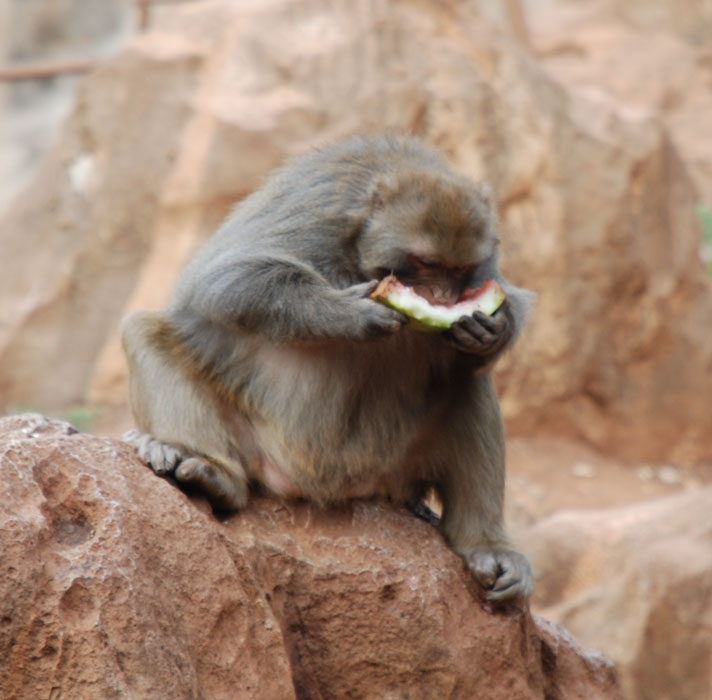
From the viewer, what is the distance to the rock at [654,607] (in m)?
7.95

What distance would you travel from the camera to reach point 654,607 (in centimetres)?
792

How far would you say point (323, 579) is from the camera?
4.57 m

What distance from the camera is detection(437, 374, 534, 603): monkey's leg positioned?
5117 mm

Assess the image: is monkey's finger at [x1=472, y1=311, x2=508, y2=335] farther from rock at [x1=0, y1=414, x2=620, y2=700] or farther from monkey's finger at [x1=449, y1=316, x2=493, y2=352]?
rock at [x1=0, y1=414, x2=620, y2=700]

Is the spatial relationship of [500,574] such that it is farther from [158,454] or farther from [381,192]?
[381,192]

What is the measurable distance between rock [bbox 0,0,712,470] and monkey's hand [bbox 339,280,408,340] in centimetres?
662

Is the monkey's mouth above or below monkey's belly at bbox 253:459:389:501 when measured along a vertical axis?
above

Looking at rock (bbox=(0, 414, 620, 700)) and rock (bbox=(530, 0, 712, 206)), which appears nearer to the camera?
rock (bbox=(0, 414, 620, 700))

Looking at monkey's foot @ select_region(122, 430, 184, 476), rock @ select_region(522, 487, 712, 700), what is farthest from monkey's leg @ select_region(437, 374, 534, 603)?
rock @ select_region(522, 487, 712, 700)

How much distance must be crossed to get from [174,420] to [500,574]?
4.83 ft

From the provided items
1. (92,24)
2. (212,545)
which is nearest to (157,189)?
(212,545)

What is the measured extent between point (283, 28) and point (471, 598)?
26.3ft

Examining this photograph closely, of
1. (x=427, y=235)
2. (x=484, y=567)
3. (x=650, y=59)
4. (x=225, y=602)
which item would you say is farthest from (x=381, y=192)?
(x=650, y=59)

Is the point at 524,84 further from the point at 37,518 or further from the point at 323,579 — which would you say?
the point at 37,518
